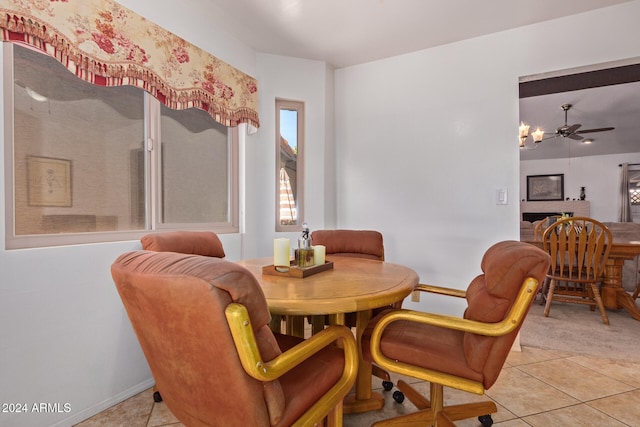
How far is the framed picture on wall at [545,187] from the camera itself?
8078mm

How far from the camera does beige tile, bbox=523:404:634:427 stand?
5.12ft

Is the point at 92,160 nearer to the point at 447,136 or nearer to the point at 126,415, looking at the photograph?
the point at 126,415

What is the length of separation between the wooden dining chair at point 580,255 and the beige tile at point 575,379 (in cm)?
115

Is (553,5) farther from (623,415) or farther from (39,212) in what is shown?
(39,212)

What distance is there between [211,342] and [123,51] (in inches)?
69.8

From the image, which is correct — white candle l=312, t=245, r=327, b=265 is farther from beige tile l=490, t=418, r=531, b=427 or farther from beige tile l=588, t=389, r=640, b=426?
beige tile l=588, t=389, r=640, b=426

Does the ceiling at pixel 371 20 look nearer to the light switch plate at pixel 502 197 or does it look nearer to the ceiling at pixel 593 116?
the ceiling at pixel 593 116

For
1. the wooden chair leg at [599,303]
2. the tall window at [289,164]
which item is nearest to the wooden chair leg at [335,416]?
the tall window at [289,164]

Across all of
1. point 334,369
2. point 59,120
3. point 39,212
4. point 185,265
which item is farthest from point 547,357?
point 59,120

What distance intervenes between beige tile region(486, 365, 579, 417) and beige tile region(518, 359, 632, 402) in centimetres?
7

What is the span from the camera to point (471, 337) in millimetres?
1196

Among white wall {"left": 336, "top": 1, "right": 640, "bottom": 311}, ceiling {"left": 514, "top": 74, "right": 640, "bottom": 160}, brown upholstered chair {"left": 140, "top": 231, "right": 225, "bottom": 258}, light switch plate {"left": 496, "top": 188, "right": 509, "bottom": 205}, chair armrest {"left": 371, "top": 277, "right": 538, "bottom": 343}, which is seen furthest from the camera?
ceiling {"left": 514, "top": 74, "right": 640, "bottom": 160}

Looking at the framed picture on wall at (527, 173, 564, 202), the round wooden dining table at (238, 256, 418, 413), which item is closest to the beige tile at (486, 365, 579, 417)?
the round wooden dining table at (238, 256, 418, 413)

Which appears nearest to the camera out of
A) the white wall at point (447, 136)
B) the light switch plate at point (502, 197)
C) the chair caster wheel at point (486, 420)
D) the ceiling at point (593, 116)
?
the chair caster wheel at point (486, 420)
